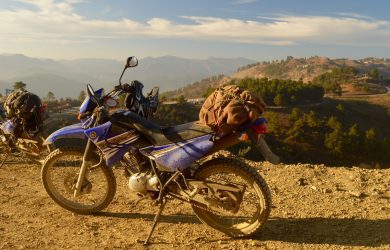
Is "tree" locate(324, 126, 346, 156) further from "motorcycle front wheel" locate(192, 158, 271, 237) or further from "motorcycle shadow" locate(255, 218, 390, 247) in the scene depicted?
"motorcycle front wheel" locate(192, 158, 271, 237)

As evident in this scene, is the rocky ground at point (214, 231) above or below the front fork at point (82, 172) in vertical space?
below

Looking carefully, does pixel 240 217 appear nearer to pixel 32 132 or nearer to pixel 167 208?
pixel 167 208

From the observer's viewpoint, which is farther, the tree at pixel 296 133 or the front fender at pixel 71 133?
the tree at pixel 296 133

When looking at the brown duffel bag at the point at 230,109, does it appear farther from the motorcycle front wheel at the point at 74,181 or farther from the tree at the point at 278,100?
the tree at the point at 278,100

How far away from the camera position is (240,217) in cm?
563

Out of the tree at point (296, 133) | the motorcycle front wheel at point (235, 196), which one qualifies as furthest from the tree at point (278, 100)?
the motorcycle front wheel at point (235, 196)

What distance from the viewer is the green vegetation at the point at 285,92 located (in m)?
96.1

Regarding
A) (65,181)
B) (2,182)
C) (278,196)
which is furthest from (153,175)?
(2,182)

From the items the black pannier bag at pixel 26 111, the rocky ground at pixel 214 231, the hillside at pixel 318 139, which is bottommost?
the hillside at pixel 318 139

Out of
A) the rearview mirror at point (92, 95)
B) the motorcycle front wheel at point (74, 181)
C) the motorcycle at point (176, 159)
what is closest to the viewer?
the motorcycle at point (176, 159)

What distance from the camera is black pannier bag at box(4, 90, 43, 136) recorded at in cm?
858

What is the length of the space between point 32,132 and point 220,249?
5892 mm

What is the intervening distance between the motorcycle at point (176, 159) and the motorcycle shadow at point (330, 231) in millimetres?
436

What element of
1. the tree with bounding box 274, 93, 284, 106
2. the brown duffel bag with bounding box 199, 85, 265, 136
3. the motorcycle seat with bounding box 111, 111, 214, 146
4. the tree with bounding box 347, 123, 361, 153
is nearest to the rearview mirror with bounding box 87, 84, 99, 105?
the motorcycle seat with bounding box 111, 111, 214, 146
